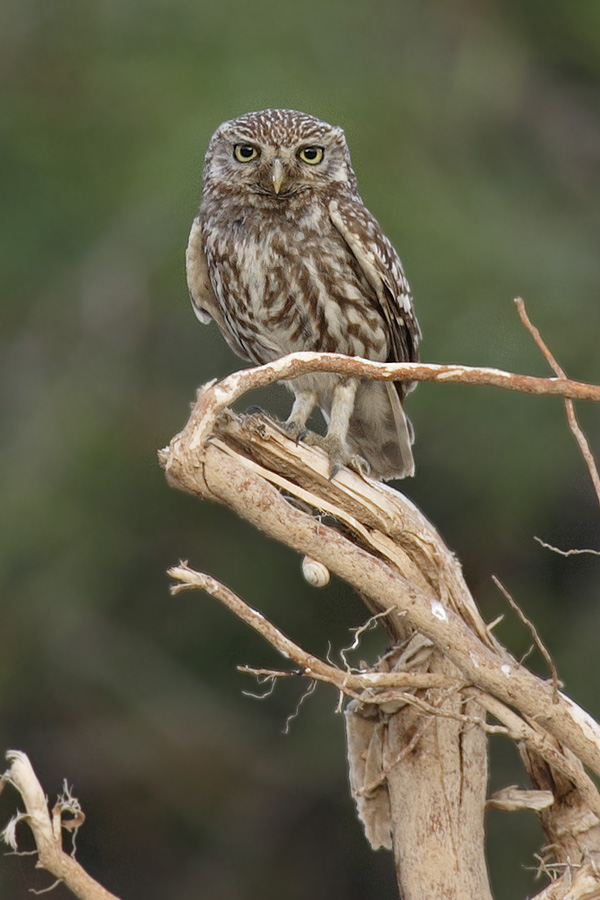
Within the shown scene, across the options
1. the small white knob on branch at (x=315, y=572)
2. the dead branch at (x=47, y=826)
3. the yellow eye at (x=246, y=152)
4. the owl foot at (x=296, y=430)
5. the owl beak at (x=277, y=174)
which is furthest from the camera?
the yellow eye at (x=246, y=152)

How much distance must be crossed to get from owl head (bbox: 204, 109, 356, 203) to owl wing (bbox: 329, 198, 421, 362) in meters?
0.10

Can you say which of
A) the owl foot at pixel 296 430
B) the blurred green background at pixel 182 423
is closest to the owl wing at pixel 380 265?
the owl foot at pixel 296 430

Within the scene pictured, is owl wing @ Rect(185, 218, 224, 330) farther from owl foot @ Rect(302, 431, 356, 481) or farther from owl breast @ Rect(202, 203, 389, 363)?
owl foot @ Rect(302, 431, 356, 481)

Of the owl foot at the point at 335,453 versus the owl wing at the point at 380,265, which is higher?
the owl wing at the point at 380,265

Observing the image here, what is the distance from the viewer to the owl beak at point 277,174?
359 cm

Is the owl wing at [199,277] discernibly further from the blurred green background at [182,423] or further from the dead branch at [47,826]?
the blurred green background at [182,423]

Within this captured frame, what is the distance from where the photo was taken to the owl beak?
3594mm

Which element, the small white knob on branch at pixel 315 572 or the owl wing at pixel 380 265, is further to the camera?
the owl wing at pixel 380 265

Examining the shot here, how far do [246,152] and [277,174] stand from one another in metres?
0.18

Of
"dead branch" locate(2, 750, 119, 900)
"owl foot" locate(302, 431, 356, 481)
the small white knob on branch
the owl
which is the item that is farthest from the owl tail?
"dead branch" locate(2, 750, 119, 900)

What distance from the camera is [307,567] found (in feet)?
8.23

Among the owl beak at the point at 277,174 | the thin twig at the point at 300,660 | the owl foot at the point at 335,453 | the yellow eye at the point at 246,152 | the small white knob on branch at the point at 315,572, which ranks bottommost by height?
the thin twig at the point at 300,660

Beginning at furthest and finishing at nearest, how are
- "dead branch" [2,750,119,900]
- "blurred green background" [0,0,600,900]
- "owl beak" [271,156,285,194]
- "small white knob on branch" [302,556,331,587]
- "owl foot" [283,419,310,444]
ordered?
"blurred green background" [0,0,600,900]
"owl beak" [271,156,285,194]
"owl foot" [283,419,310,444]
"small white knob on branch" [302,556,331,587]
"dead branch" [2,750,119,900]

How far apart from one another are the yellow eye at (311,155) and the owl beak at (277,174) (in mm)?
111
